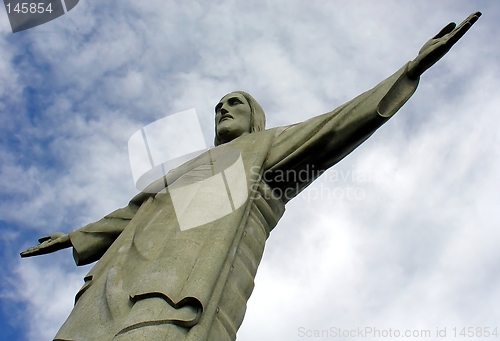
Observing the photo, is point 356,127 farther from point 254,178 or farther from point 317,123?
point 254,178

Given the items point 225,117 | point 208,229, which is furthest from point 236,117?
point 208,229

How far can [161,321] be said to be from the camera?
175 inches

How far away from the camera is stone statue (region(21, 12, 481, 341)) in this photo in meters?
4.73

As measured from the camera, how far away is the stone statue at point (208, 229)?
4730 mm

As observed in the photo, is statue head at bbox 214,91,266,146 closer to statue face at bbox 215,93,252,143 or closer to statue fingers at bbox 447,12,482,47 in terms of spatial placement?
statue face at bbox 215,93,252,143

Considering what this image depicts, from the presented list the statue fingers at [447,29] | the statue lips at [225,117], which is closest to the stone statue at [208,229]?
the statue fingers at [447,29]

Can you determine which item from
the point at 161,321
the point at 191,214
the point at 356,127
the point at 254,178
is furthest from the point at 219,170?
the point at 161,321

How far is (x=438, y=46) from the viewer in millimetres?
6086

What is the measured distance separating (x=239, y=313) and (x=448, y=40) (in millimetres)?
Result: 3422

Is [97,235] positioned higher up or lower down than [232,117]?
lower down

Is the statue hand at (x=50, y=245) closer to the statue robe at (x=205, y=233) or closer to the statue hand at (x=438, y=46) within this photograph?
the statue robe at (x=205, y=233)

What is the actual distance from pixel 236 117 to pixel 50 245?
2.88m

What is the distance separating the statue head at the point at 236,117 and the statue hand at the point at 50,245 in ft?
7.59

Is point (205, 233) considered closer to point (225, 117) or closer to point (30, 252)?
point (225, 117)
